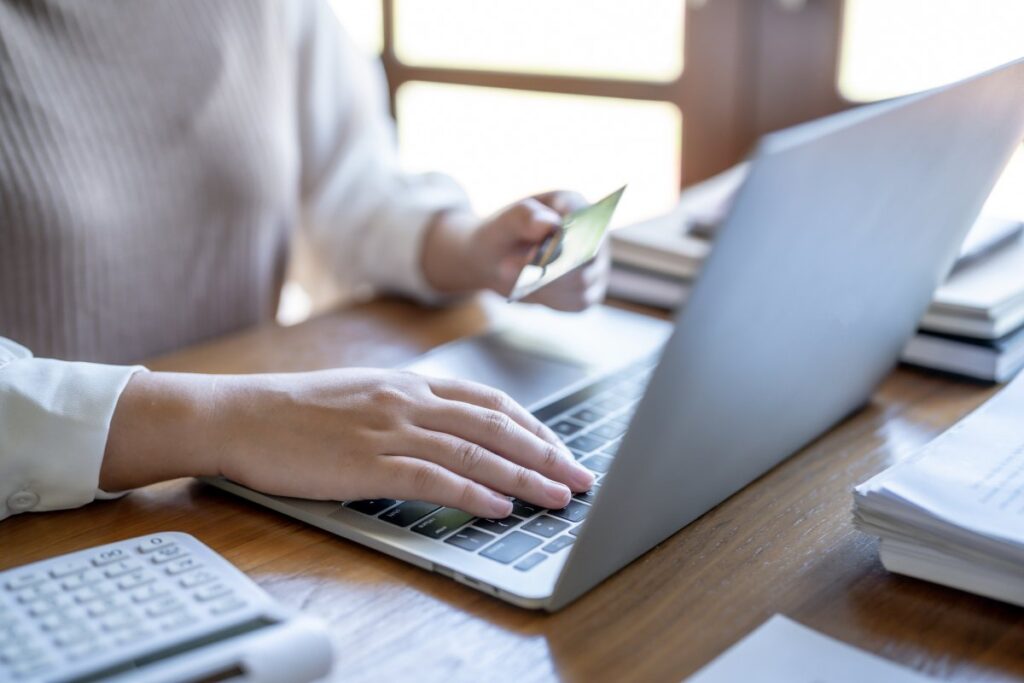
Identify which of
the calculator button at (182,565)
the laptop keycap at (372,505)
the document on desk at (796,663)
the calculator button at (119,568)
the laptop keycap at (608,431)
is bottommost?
the document on desk at (796,663)

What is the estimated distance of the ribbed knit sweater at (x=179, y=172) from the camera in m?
0.97

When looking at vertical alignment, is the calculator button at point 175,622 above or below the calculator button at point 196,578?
above

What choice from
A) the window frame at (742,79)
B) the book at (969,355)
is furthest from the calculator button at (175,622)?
the window frame at (742,79)

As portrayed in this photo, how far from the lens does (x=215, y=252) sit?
116 cm

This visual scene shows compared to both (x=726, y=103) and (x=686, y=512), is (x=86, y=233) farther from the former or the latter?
(x=726, y=103)

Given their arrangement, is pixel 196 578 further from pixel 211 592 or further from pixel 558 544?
pixel 558 544

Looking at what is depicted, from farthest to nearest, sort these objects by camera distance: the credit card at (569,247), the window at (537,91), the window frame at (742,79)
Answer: the window at (537,91) < the window frame at (742,79) < the credit card at (569,247)

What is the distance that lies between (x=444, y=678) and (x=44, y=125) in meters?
0.70

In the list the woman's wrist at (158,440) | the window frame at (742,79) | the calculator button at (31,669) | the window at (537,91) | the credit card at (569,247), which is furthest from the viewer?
the window at (537,91)

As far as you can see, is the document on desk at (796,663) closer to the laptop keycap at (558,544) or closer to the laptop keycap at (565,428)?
the laptop keycap at (558,544)

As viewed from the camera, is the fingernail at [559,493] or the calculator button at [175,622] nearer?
the calculator button at [175,622]

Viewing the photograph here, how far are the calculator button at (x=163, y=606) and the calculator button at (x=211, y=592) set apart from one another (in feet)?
0.04

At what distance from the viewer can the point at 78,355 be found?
1.05 meters

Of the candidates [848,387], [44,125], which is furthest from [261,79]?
[848,387]
